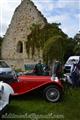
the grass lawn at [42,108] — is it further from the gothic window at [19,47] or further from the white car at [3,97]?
the gothic window at [19,47]

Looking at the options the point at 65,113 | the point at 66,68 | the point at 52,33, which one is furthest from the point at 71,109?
the point at 52,33

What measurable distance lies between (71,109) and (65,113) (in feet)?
2.33

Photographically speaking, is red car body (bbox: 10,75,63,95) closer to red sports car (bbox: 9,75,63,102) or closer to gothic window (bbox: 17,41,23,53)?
red sports car (bbox: 9,75,63,102)

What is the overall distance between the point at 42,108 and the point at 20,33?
28.8m

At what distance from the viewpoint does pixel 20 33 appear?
131 ft

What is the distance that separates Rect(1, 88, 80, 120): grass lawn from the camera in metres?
10.4

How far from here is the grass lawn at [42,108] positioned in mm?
10445

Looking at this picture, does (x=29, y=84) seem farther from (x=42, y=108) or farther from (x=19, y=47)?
(x=19, y=47)

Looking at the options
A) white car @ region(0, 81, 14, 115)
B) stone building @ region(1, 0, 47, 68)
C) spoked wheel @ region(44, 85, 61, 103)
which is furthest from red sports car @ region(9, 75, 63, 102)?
stone building @ region(1, 0, 47, 68)

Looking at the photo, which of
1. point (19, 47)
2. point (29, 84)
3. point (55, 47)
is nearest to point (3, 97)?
point (29, 84)

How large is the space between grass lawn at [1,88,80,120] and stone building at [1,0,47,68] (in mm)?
24030

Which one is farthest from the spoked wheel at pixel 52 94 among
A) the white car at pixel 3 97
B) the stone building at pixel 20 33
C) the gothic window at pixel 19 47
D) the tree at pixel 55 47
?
the gothic window at pixel 19 47

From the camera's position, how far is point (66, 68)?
928 inches

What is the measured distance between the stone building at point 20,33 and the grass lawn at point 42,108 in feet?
78.8
